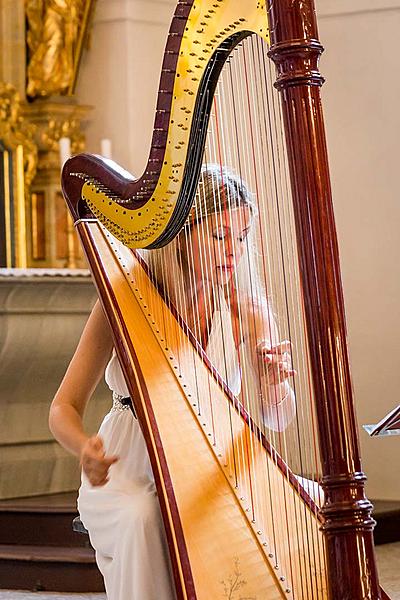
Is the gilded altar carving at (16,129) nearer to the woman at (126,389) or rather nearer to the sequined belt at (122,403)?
the woman at (126,389)

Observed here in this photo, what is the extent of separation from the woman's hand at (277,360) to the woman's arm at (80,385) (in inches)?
14.9

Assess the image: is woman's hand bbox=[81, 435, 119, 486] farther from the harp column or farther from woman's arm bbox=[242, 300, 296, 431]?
the harp column

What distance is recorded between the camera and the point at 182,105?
1762mm

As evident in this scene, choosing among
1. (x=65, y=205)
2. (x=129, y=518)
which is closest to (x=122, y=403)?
(x=129, y=518)

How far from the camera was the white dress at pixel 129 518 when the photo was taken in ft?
5.84

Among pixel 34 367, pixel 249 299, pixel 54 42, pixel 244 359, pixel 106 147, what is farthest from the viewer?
pixel 54 42

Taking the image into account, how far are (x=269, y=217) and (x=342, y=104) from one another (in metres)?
3.49

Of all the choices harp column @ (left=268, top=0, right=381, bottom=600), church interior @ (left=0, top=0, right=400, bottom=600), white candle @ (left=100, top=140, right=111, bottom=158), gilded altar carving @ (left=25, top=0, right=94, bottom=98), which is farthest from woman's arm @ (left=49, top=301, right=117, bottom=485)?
gilded altar carving @ (left=25, top=0, right=94, bottom=98)

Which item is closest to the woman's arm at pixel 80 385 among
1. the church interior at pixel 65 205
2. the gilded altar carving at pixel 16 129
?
the church interior at pixel 65 205

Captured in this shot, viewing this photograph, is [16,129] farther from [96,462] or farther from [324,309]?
[324,309]

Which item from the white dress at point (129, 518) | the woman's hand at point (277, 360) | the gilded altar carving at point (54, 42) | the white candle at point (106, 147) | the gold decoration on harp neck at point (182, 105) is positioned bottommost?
the white dress at point (129, 518)

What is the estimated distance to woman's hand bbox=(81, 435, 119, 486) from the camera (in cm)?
180

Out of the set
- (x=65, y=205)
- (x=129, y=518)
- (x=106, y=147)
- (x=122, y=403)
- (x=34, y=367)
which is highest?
(x=106, y=147)

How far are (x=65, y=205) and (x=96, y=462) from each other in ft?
11.7
